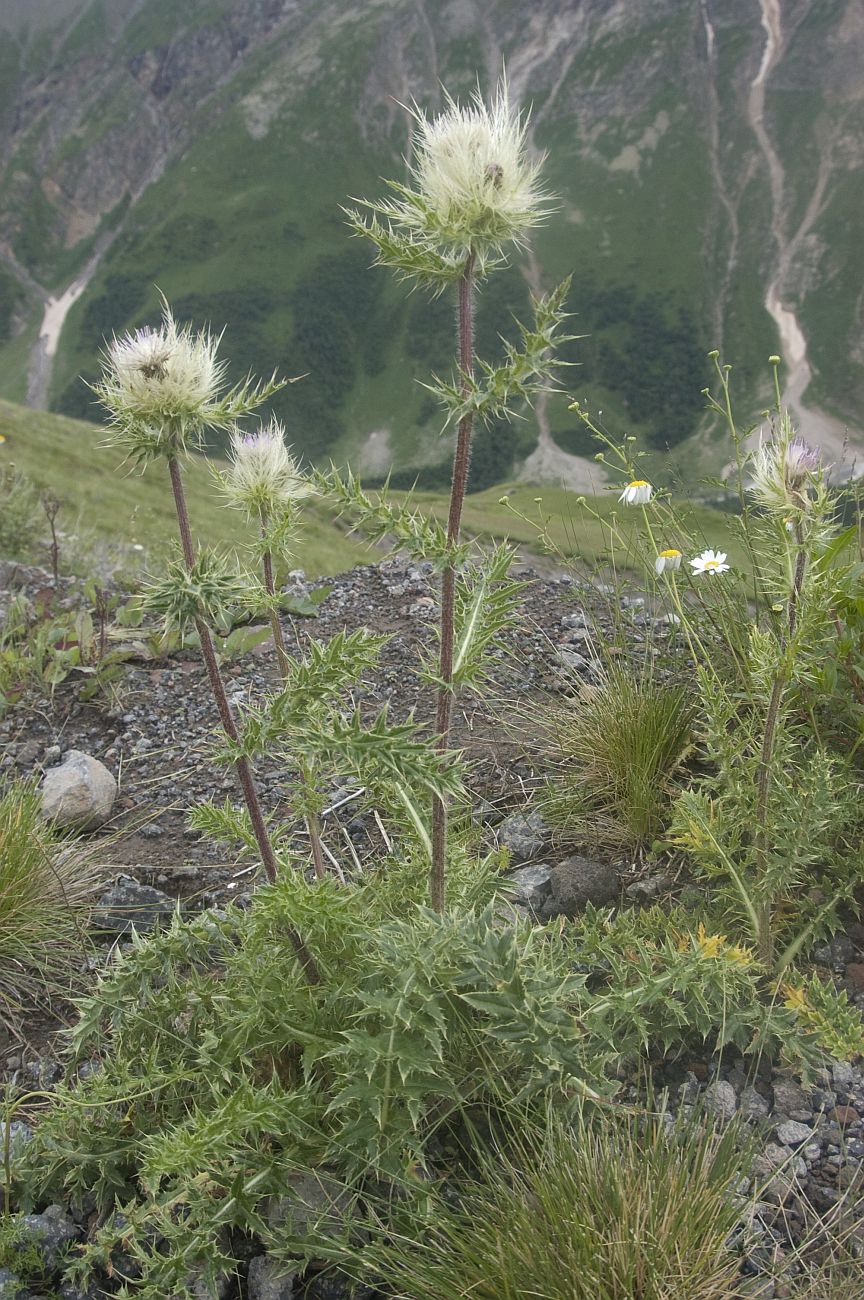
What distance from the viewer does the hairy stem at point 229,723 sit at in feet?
9.66

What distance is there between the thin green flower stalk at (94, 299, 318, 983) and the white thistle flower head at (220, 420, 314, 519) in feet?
2.07

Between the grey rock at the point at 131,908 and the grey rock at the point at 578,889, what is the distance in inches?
82.7

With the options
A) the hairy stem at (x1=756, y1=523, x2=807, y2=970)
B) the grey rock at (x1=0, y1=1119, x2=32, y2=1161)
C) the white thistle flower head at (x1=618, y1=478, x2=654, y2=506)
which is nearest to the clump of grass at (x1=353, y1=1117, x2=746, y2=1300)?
the hairy stem at (x1=756, y1=523, x2=807, y2=970)

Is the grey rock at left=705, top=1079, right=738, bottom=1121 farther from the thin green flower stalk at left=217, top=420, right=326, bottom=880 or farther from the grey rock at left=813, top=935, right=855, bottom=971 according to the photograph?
the thin green flower stalk at left=217, top=420, right=326, bottom=880

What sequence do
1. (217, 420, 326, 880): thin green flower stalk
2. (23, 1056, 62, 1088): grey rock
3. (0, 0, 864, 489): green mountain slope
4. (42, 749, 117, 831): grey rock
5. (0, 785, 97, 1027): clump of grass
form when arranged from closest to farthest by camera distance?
(217, 420, 326, 880): thin green flower stalk < (23, 1056, 62, 1088): grey rock < (0, 785, 97, 1027): clump of grass < (42, 749, 117, 831): grey rock < (0, 0, 864, 489): green mountain slope

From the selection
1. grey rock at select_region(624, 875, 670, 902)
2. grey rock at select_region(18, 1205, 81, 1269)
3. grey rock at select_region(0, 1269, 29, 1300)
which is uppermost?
grey rock at select_region(624, 875, 670, 902)

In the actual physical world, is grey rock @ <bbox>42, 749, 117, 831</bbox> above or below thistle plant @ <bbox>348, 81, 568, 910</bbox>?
below

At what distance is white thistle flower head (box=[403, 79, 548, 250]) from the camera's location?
104 inches

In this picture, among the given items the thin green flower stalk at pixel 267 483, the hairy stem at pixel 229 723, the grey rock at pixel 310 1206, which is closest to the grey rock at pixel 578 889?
the thin green flower stalk at pixel 267 483

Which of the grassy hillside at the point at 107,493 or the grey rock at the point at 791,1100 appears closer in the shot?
the grey rock at the point at 791,1100

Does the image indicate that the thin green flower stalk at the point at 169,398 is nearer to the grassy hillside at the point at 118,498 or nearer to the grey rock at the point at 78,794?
the grey rock at the point at 78,794

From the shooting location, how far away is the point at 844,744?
4633 millimetres

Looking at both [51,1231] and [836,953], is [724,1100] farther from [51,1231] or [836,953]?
[51,1231]

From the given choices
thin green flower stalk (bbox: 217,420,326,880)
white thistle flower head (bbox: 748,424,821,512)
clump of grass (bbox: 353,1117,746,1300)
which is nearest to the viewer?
clump of grass (bbox: 353,1117,746,1300)
